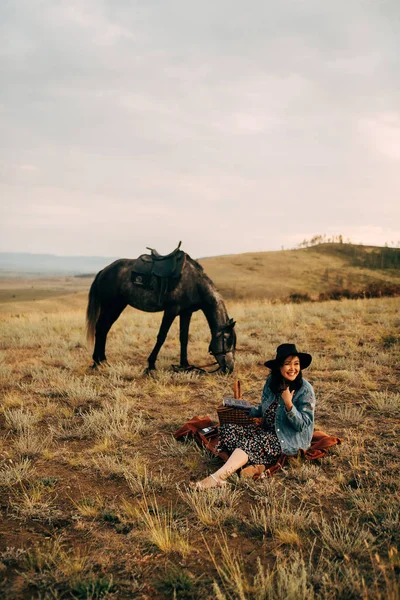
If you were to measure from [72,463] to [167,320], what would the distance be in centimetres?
373

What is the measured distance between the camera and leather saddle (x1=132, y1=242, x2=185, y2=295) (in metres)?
7.60

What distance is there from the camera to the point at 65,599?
249 centimetres

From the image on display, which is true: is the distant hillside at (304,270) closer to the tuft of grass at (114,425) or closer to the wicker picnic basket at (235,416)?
the tuft of grass at (114,425)

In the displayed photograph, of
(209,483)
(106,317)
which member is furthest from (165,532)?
(106,317)

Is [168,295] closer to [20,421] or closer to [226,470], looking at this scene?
[20,421]

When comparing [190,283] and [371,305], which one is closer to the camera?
[190,283]

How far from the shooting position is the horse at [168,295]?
24.7 ft

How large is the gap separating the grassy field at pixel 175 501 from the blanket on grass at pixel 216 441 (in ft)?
0.31

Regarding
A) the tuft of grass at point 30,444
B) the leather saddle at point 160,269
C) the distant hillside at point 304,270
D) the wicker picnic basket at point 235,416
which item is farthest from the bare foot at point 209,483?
the distant hillside at point 304,270

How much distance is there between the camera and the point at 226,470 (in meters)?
3.81

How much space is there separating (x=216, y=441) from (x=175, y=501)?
1.07m


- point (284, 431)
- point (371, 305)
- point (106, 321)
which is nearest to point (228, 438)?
point (284, 431)

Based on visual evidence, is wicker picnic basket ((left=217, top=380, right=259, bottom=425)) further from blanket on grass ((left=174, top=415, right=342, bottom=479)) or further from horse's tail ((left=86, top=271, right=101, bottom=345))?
horse's tail ((left=86, top=271, right=101, bottom=345))

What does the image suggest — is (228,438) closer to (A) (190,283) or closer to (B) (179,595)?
(B) (179,595)
